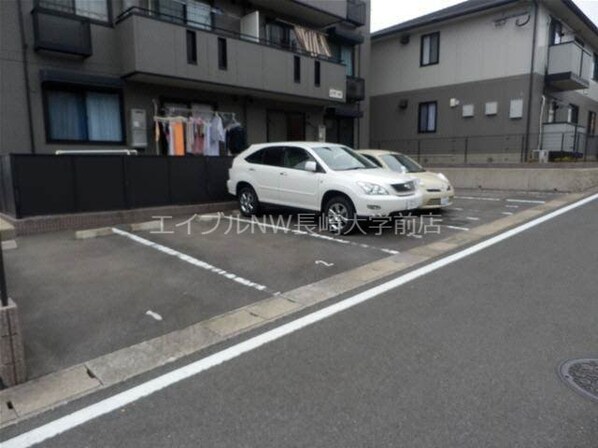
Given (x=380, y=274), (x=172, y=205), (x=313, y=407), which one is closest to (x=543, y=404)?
(x=313, y=407)

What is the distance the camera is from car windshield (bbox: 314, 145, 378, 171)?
7.88 m

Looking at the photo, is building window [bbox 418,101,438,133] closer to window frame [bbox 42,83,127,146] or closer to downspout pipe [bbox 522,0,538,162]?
downspout pipe [bbox 522,0,538,162]

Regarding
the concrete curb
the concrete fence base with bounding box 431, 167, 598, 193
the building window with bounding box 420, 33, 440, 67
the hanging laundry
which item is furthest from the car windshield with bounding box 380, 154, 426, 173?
the building window with bounding box 420, 33, 440, 67

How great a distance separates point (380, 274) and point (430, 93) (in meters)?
16.5

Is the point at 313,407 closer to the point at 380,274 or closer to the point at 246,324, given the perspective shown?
the point at 246,324

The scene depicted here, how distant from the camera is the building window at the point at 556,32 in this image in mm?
17312

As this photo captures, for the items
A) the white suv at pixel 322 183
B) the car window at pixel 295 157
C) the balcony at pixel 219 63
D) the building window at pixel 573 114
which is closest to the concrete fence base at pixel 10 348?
the white suv at pixel 322 183

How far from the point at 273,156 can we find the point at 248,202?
46.8 inches

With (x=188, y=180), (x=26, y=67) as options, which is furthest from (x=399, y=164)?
(x=26, y=67)

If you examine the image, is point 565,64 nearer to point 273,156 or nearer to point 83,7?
point 273,156

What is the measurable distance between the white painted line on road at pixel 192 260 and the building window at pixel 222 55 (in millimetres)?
5868

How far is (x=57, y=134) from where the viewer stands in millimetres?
10094

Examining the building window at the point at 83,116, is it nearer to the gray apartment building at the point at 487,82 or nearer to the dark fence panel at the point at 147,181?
the dark fence panel at the point at 147,181

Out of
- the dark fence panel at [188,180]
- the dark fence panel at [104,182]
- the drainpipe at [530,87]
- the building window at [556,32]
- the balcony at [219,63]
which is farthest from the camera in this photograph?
the building window at [556,32]
